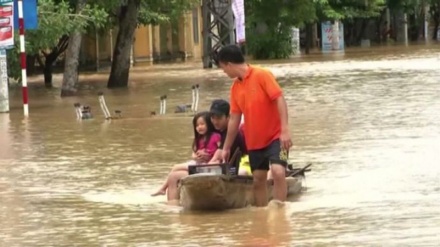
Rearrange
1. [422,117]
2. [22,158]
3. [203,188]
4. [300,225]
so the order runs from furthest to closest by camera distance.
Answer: [422,117] < [22,158] < [203,188] < [300,225]

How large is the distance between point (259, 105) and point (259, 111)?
59mm

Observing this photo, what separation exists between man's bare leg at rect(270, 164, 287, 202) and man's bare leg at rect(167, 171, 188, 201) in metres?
1.19

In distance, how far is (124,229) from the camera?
36.4 feet

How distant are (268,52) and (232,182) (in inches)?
1950

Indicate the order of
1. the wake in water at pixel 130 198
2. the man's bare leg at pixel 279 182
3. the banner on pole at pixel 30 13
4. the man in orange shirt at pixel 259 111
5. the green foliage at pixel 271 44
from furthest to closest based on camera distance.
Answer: the green foliage at pixel 271 44
the banner on pole at pixel 30 13
the wake in water at pixel 130 198
the man's bare leg at pixel 279 182
the man in orange shirt at pixel 259 111

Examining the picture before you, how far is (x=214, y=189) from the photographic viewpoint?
11.6 m

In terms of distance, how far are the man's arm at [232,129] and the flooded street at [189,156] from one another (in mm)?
667

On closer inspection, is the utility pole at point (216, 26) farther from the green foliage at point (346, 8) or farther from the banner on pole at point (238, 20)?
the green foliage at point (346, 8)

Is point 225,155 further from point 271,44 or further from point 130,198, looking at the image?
point 271,44

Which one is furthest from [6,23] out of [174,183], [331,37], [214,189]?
[331,37]

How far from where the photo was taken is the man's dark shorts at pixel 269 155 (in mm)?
11367

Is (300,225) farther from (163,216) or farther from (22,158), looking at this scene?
(22,158)

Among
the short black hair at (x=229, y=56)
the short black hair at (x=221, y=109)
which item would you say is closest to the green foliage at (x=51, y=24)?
the short black hair at (x=221, y=109)

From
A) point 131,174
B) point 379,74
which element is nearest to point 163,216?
point 131,174
